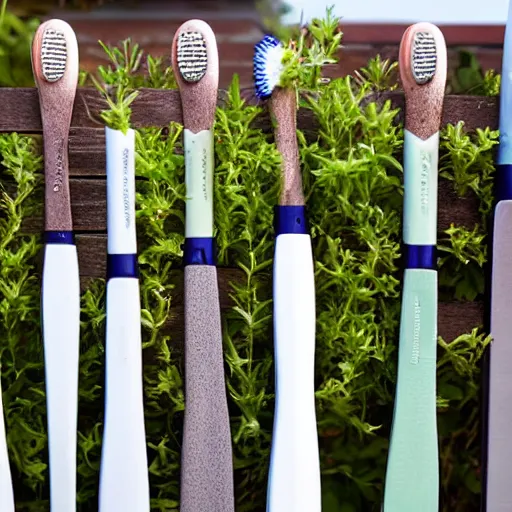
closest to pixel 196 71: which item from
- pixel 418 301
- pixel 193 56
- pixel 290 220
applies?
pixel 193 56

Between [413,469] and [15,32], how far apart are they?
46 centimetres

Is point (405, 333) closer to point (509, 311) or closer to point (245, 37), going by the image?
point (509, 311)

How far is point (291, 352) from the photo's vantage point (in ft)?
1.59

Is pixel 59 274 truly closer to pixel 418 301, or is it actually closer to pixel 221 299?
pixel 221 299

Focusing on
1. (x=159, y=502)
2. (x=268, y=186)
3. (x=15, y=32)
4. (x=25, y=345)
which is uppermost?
(x=15, y=32)

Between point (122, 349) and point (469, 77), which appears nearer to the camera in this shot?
point (122, 349)

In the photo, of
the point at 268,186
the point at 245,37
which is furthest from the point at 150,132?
the point at 245,37

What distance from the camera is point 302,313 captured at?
1.60 feet

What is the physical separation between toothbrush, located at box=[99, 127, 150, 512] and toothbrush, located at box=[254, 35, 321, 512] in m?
0.09

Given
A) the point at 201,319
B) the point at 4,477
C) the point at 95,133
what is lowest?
the point at 4,477

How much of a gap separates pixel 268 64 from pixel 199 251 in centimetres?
14

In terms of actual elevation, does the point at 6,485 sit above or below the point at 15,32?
below

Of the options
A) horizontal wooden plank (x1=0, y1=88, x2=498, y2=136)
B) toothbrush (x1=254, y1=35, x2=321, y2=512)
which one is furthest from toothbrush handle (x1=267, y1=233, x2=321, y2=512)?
horizontal wooden plank (x1=0, y1=88, x2=498, y2=136)

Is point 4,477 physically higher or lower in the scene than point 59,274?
lower
